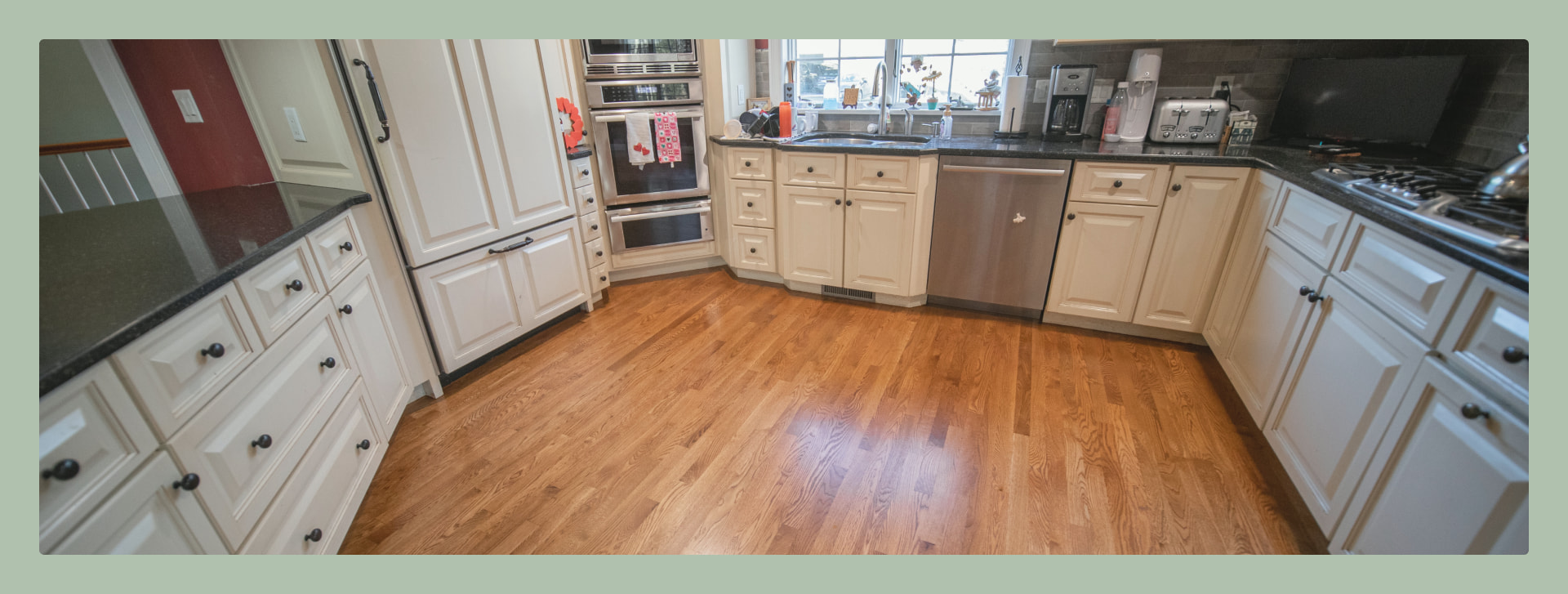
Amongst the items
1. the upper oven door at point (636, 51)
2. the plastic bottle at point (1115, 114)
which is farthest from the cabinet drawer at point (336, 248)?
the plastic bottle at point (1115, 114)

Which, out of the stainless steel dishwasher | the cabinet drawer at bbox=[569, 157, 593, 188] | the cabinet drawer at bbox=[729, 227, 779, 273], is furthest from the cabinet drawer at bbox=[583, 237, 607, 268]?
the stainless steel dishwasher

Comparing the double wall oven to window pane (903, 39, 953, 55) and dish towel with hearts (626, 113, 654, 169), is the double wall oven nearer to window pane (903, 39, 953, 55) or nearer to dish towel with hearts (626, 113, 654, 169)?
dish towel with hearts (626, 113, 654, 169)

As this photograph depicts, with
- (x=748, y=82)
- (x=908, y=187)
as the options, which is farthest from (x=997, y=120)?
(x=748, y=82)

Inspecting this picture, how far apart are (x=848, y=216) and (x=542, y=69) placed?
1.54 meters

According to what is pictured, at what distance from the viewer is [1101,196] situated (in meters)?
2.22

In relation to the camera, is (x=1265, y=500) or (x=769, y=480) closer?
(x=1265, y=500)

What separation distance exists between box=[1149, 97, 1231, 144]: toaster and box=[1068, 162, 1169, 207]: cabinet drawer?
0.40 m

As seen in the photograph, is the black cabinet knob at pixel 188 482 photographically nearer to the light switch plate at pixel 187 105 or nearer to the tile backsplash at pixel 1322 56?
the light switch plate at pixel 187 105

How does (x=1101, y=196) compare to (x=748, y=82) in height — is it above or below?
below

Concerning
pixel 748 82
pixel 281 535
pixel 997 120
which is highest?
pixel 748 82

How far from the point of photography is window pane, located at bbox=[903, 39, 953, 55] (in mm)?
2980

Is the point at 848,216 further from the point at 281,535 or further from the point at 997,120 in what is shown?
the point at 281,535

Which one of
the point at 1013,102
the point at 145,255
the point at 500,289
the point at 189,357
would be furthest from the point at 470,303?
the point at 1013,102

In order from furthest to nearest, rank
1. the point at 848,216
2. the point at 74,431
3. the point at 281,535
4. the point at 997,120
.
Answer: the point at 997,120 → the point at 848,216 → the point at 281,535 → the point at 74,431
